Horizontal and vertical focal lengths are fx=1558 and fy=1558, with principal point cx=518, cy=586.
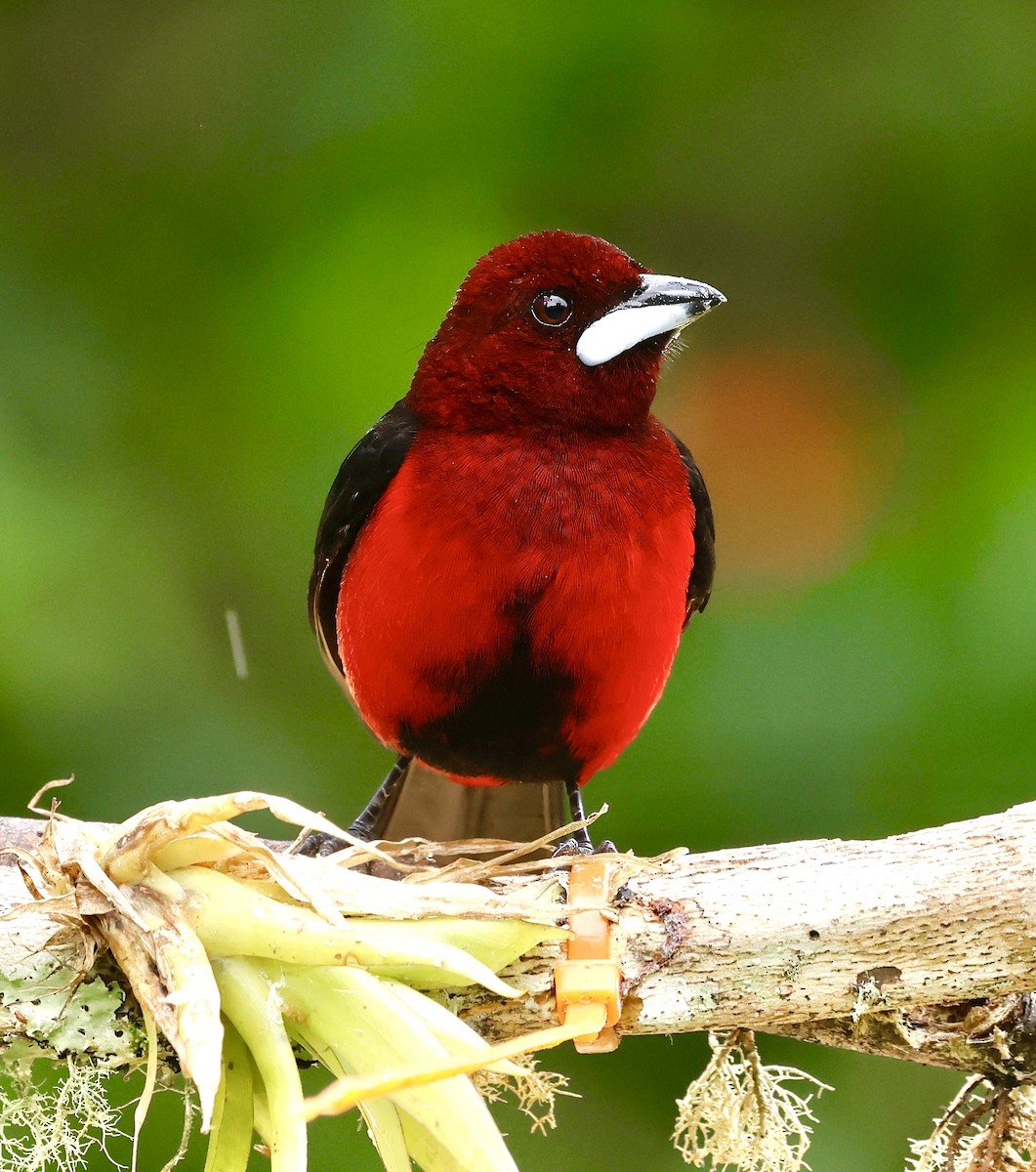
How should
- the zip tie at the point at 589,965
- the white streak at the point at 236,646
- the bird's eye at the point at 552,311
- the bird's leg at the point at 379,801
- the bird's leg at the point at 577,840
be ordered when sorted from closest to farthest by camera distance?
the zip tie at the point at 589,965 < the bird's leg at the point at 577,840 < the bird's eye at the point at 552,311 < the bird's leg at the point at 379,801 < the white streak at the point at 236,646

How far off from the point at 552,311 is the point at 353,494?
1.63 feet

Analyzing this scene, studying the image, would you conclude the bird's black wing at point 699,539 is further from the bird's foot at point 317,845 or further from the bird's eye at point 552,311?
the bird's foot at point 317,845

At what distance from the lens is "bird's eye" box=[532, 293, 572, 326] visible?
2.64 metres

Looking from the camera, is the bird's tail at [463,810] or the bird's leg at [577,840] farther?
the bird's tail at [463,810]

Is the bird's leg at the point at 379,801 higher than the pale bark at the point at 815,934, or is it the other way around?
the bird's leg at the point at 379,801

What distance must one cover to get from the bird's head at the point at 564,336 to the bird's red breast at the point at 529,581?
0.05m

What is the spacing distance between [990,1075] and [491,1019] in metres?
0.66

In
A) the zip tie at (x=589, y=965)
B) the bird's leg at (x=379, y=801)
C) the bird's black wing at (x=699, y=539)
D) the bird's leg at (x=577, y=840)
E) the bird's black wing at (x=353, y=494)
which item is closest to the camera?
the zip tie at (x=589, y=965)

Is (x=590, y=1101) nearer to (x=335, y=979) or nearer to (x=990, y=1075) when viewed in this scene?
(x=990, y=1075)

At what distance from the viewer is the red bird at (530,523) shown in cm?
254

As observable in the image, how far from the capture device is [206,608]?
10.8 ft

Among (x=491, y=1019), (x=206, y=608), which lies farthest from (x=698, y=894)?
(x=206, y=608)

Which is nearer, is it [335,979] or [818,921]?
[335,979]

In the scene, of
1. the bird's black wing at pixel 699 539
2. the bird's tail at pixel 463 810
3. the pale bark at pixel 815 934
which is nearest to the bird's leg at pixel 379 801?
the bird's tail at pixel 463 810
